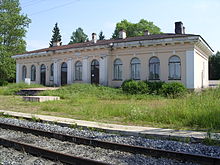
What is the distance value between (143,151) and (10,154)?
3.36 metres

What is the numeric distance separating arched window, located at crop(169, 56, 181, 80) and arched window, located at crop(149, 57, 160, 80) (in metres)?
1.25

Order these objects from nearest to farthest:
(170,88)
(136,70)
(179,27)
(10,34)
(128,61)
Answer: (170,88), (136,70), (128,61), (179,27), (10,34)

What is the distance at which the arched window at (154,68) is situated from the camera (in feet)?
71.9

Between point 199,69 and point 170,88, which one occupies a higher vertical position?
point 199,69

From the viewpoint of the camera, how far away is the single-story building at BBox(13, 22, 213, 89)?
2048cm

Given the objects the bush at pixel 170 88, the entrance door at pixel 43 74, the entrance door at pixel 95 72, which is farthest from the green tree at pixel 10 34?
the bush at pixel 170 88

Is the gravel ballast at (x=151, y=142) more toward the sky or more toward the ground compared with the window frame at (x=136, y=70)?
more toward the ground

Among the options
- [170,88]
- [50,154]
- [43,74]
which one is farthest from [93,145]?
[43,74]

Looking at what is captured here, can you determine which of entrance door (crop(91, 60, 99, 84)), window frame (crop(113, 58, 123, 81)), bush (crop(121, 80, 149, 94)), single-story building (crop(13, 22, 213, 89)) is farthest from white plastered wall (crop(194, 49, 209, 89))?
entrance door (crop(91, 60, 99, 84))

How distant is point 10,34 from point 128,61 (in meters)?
31.3

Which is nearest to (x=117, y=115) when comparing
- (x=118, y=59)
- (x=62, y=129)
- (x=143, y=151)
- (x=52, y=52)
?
(x=62, y=129)

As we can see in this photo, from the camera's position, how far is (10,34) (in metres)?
45.1

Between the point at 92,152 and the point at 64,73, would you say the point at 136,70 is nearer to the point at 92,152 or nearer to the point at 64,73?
the point at 64,73

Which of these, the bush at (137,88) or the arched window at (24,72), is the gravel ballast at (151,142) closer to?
the bush at (137,88)
